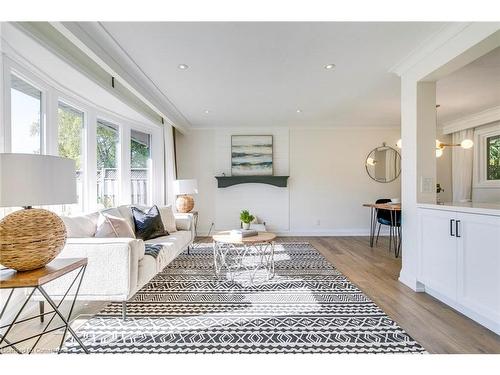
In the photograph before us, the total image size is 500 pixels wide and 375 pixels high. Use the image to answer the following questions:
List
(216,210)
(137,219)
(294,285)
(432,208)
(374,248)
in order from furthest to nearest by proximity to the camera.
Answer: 1. (216,210)
2. (374,248)
3. (137,219)
4. (294,285)
5. (432,208)

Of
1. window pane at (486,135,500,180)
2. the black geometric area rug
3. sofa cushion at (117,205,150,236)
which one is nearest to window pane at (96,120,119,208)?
sofa cushion at (117,205,150,236)

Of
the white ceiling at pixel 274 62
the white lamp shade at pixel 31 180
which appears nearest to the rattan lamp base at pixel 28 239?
the white lamp shade at pixel 31 180

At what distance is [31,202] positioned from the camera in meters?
1.44

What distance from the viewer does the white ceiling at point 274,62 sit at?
2209 mm

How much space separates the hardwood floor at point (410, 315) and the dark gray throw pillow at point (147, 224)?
99 cm

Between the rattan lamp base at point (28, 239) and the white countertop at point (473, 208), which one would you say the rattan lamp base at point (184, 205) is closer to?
the rattan lamp base at point (28, 239)


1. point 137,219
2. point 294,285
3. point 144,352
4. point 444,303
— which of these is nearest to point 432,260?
point 444,303

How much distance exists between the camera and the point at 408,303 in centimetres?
241

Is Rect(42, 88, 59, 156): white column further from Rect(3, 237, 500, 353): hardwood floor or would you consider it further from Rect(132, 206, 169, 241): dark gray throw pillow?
Rect(3, 237, 500, 353): hardwood floor

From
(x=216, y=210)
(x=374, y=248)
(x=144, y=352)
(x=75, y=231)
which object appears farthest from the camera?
(x=216, y=210)

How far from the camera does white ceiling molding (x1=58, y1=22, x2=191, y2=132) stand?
205 cm
